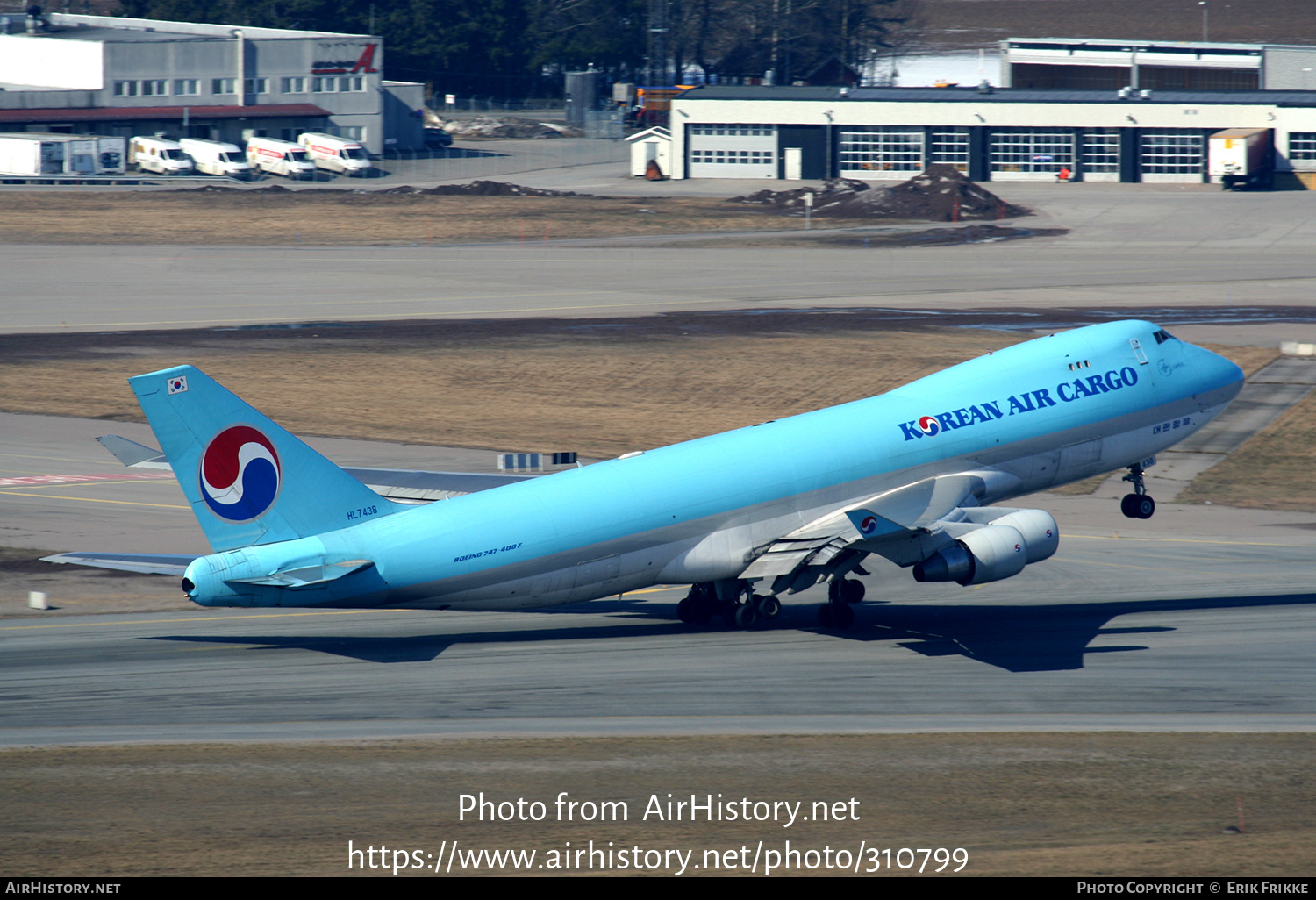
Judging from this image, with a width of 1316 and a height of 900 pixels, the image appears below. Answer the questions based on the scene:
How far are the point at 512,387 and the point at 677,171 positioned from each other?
10473cm

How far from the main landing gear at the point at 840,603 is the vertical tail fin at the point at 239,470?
12.2 metres

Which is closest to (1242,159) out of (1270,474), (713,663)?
(1270,474)

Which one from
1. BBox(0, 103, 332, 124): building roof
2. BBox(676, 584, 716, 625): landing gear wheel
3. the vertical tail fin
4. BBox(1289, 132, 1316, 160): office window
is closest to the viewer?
the vertical tail fin

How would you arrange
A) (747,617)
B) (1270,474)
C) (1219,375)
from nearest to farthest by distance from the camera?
(747,617), (1219,375), (1270,474)

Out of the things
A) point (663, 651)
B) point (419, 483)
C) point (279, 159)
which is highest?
point (279, 159)

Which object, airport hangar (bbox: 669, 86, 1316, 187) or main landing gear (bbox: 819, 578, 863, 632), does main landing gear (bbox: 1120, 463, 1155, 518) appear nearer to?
main landing gear (bbox: 819, 578, 863, 632)

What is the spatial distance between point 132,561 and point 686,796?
45.2 feet

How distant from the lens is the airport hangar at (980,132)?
15500cm

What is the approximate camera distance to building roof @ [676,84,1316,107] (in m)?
156

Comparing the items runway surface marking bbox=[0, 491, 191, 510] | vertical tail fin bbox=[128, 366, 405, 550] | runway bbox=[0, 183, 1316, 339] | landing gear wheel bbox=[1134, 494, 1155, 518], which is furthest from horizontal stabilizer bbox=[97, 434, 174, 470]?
runway bbox=[0, 183, 1316, 339]

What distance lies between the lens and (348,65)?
190 m

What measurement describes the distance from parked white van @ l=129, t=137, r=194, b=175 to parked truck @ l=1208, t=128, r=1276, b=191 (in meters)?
110

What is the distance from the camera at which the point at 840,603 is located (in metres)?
38.9

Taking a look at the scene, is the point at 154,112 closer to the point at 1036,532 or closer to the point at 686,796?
the point at 1036,532
